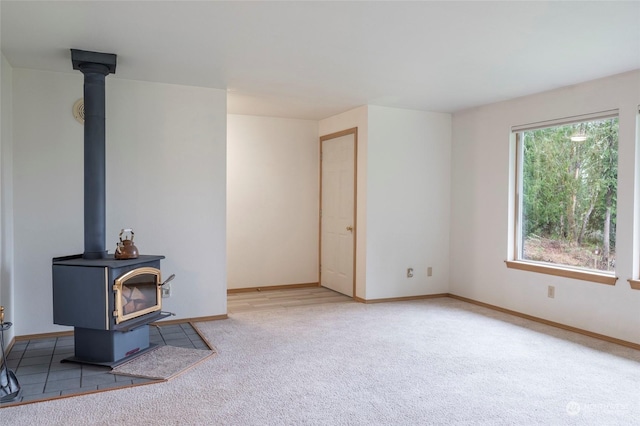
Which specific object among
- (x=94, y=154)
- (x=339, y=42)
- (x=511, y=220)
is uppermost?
(x=339, y=42)

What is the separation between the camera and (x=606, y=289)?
155 inches

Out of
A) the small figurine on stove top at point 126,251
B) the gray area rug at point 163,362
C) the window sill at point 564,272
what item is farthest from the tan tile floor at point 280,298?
the window sill at point 564,272

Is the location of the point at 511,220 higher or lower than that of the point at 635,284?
higher

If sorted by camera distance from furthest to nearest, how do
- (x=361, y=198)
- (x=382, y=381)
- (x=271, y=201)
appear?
(x=271, y=201)
(x=361, y=198)
(x=382, y=381)

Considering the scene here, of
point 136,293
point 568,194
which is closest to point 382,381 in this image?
point 136,293

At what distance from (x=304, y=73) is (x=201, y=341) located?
7.89 feet

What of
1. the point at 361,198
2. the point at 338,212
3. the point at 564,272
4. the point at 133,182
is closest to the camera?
the point at 133,182

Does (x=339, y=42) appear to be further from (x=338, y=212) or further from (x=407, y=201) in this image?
(x=338, y=212)

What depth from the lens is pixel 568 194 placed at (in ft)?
14.4

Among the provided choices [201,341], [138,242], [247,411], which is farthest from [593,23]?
[138,242]

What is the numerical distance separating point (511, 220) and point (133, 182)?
3.82 metres

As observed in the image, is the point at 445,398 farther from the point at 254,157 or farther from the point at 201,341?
the point at 254,157

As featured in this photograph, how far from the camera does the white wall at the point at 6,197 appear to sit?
3.41 metres

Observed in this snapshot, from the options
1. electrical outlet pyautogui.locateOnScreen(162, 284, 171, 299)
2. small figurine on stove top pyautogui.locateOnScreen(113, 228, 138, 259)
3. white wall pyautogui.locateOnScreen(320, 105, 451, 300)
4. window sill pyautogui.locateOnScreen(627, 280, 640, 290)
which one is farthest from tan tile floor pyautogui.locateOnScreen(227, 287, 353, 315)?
window sill pyautogui.locateOnScreen(627, 280, 640, 290)
